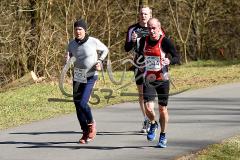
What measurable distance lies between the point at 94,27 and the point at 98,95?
10748 mm

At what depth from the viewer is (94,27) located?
26.0 metres

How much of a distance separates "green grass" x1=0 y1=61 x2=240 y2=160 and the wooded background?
3878 mm

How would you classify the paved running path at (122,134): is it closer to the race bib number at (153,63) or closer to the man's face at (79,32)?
the race bib number at (153,63)

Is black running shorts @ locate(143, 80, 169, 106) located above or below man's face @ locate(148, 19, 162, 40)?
below

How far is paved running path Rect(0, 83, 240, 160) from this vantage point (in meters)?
8.08

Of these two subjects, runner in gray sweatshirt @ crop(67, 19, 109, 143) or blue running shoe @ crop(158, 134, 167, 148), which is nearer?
blue running shoe @ crop(158, 134, 167, 148)

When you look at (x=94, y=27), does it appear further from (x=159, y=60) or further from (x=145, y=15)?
(x=159, y=60)

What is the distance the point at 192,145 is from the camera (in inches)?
335

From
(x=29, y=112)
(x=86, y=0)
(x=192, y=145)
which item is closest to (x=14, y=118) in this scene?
(x=29, y=112)

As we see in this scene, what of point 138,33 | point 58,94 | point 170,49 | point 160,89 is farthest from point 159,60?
point 58,94

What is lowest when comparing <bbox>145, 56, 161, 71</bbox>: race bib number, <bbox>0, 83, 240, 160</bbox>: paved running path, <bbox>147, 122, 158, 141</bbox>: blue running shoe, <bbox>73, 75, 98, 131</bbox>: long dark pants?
<bbox>0, 83, 240, 160</bbox>: paved running path

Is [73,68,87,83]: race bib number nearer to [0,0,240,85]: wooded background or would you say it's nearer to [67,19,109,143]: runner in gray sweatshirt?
[67,19,109,143]: runner in gray sweatshirt

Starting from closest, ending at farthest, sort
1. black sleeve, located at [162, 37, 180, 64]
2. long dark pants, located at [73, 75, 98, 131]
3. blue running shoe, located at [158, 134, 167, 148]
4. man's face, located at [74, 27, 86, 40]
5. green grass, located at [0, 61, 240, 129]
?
black sleeve, located at [162, 37, 180, 64] → blue running shoe, located at [158, 134, 167, 148] → man's face, located at [74, 27, 86, 40] → long dark pants, located at [73, 75, 98, 131] → green grass, located at [0, 61, 240, 129]

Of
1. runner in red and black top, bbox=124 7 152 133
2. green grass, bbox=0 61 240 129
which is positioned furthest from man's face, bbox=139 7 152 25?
green grass, bbox=0 61 240 129
